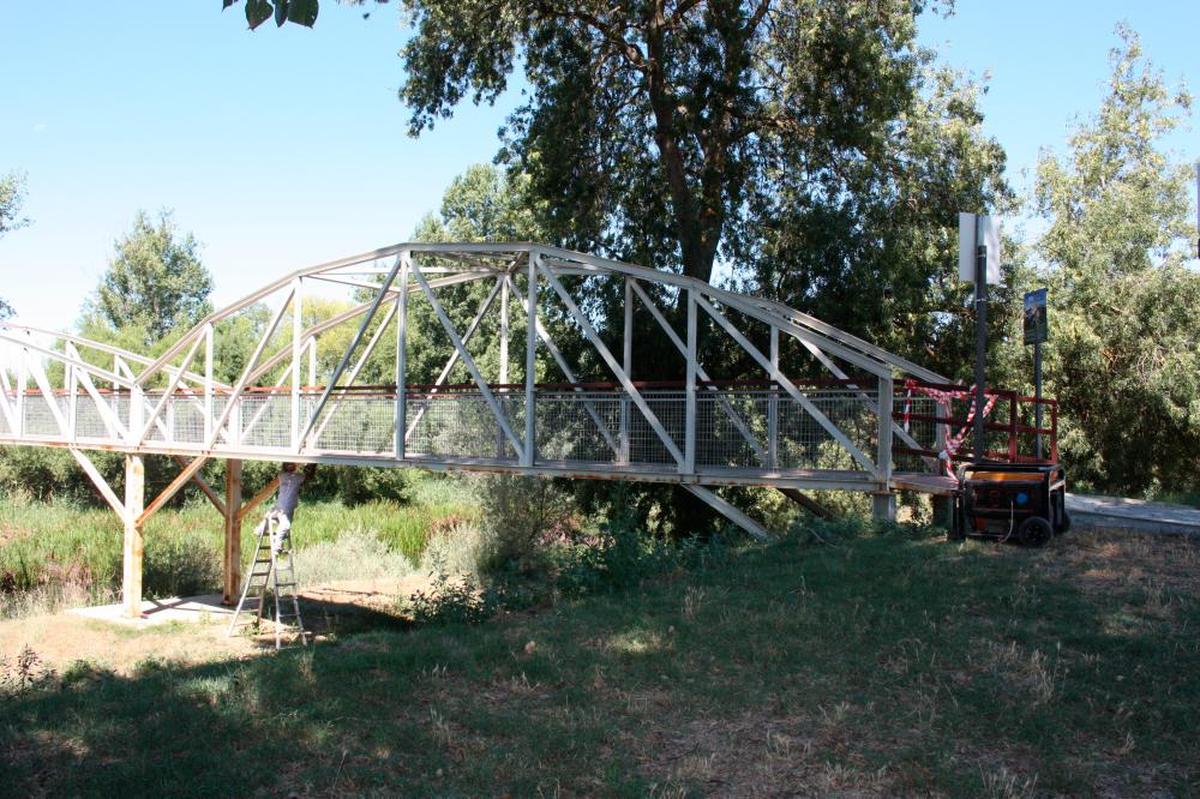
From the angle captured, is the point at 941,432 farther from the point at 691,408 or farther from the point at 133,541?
the point at 133,541

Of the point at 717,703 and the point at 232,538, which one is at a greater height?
the point at 717,703

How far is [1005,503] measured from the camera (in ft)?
34.4

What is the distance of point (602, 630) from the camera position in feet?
27.6

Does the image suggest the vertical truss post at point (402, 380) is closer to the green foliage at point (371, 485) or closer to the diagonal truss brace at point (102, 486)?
the diagonal truss brace at point (102, 486)

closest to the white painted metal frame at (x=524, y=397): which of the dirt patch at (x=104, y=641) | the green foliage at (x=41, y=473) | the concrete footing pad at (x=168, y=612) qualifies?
the concrete footing pad at (x=168, y=612)

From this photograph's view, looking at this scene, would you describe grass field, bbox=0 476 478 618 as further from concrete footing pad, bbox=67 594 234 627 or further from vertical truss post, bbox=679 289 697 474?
vertical truss post, bbox=679 289 697 474

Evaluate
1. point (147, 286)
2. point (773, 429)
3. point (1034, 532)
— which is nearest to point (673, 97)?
point (773, 429)

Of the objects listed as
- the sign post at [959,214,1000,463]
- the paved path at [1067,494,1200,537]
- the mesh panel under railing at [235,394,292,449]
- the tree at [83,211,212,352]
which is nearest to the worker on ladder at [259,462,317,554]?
the mesh panel under railing at [235,394,292,449]

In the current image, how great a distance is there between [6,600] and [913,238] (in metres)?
21.3

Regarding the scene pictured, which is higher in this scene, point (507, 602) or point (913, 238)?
point (913, 238)

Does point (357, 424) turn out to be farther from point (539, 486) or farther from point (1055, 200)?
point (1055, 200)

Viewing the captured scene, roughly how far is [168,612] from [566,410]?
11463 millimetres

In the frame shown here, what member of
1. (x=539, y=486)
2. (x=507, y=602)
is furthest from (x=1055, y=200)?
(x=507, y=602)

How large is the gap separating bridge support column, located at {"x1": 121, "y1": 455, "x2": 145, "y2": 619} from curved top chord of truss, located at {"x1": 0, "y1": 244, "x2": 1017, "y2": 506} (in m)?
0.66
